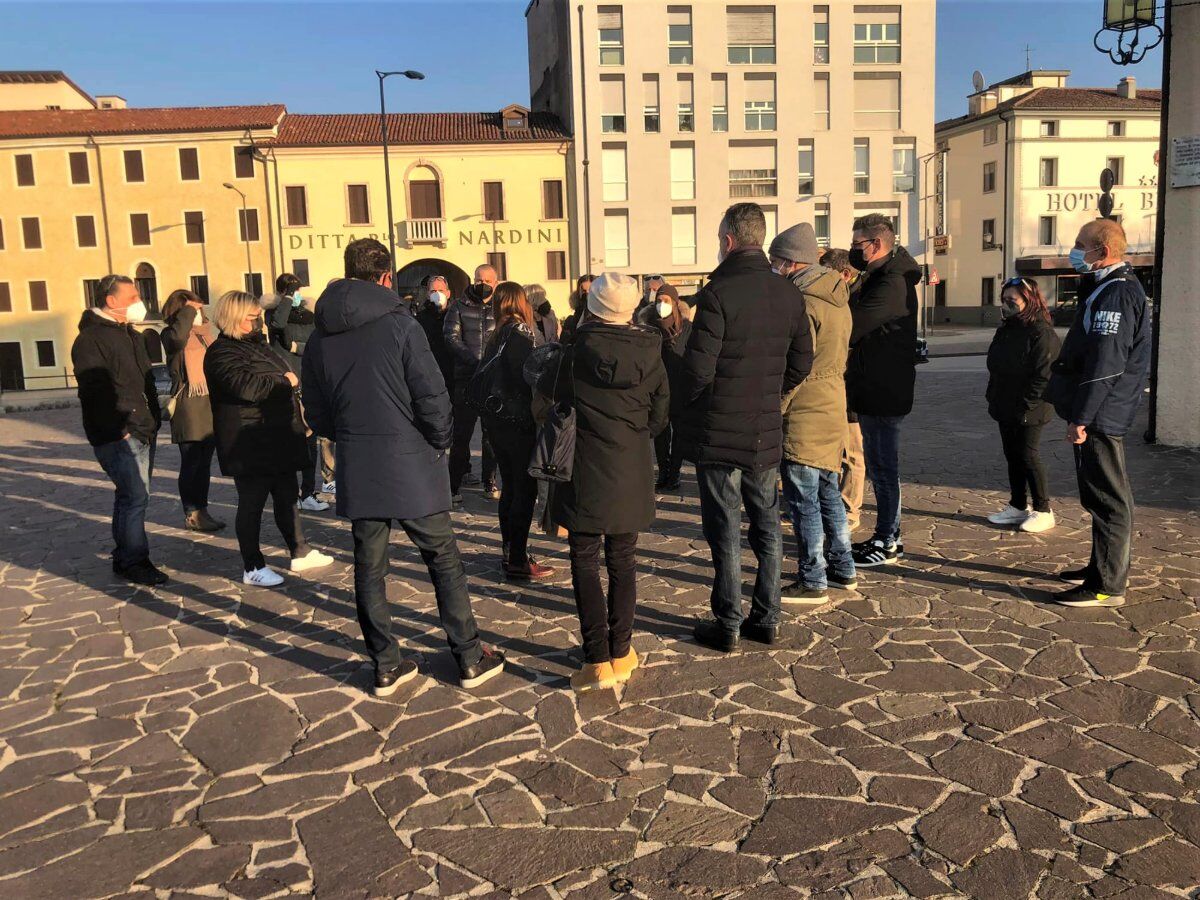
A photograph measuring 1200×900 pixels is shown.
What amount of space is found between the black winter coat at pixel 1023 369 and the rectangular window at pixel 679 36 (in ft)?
123

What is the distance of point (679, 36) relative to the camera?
40.6 metres

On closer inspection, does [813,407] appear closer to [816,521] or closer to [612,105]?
[816,521]

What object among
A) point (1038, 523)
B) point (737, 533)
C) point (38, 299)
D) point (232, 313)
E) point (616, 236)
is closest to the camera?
point (737, 533)

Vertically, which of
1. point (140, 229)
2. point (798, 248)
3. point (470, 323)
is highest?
point (140, 229)

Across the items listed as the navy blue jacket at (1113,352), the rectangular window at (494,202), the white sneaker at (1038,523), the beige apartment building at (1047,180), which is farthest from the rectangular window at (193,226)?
the navy blue jacket at (1113,352)

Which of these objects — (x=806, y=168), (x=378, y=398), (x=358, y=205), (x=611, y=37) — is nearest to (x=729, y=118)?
(x=806, y=168)

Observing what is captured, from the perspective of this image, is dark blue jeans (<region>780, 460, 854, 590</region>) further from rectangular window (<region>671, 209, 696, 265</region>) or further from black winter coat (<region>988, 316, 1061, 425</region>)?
rectangular window (<region>671, 209, 696, 265</region>)

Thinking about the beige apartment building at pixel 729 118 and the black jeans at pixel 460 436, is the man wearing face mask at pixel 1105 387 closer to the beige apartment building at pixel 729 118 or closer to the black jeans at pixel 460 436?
the black jeans at pixel 460 436

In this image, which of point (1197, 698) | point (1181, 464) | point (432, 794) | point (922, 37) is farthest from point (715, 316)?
point (922, 37)

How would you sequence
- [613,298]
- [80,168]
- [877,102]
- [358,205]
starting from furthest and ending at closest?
1. [80,168]
2. [877,102]
3. [358,205]
4. [613,298]

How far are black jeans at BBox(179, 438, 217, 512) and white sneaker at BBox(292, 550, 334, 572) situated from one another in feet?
5.38

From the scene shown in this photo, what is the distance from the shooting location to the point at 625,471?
4027 millimetres

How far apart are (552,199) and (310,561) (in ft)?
121

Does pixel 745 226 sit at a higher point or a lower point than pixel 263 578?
higher
